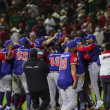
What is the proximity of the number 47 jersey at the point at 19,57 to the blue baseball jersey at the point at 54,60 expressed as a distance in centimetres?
70

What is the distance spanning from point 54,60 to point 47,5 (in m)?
11.0

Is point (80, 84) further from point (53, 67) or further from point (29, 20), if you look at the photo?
point (29, 20)

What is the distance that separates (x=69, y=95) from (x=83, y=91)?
2471 millimetres

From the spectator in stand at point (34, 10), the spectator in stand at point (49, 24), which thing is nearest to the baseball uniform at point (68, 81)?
the spectator in stand at point (49, 24)

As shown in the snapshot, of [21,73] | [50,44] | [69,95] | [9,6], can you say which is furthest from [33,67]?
[9,6]

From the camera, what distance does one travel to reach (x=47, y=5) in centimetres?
1905

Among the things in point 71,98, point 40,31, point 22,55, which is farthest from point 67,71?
point 40,31

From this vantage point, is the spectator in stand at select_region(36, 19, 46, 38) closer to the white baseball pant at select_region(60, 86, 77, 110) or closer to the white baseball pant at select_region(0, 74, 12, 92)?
the white baseball pant at select_region(0, 74, 12, 92)

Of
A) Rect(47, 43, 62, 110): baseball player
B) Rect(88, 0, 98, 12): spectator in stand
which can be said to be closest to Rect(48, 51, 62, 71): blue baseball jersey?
Rect(47, 43, 62, 110): baseball player

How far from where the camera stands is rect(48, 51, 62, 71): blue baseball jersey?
8.50m

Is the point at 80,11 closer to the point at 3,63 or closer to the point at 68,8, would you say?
the point at 68,8

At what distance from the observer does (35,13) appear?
18.7 meters

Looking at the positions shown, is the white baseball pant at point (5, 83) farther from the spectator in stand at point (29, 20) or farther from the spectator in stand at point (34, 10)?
the spectator in stand at point (34, 10)

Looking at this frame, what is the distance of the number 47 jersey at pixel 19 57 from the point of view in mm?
8648
